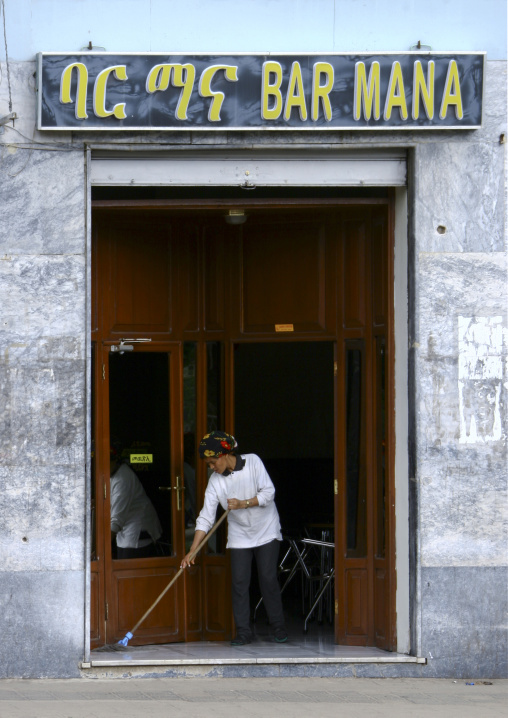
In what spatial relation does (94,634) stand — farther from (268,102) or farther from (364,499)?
(268,102)

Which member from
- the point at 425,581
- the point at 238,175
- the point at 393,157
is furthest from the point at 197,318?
the point at 425,581

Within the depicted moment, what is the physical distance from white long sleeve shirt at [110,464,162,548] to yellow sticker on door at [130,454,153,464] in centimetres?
9

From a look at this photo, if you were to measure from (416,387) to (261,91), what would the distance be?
2.35 meters

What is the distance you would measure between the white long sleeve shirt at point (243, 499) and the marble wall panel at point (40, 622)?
139 centimetres

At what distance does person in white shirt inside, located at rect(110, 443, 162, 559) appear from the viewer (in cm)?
878

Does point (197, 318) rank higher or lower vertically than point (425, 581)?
higher

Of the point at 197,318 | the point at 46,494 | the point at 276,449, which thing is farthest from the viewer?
the point at 276,449

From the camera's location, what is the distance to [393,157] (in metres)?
8.02

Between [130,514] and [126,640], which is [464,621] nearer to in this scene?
[126,640]

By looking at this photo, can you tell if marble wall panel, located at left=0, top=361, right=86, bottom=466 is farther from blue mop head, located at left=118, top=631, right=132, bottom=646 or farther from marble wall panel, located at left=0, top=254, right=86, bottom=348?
blue mop head, located at left=118, top=631, right=132, bottom=646

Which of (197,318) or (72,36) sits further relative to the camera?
(197,318)

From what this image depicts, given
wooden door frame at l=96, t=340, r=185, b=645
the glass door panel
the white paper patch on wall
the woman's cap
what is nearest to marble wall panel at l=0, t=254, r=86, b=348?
wooden door frame at l=96, t=340, r=185, b=645

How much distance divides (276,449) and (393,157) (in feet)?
19.7

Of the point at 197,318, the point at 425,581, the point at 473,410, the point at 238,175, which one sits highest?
the point at 238,175
